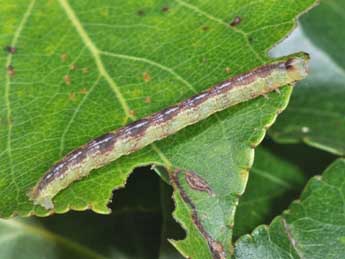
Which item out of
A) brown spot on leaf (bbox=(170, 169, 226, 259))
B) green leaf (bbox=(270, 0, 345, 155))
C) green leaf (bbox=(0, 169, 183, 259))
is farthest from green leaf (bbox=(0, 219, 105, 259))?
green leaf (bbox=(270, 0, 345, 155))

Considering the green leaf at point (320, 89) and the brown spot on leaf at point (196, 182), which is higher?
the green leaf at point (320, 89)

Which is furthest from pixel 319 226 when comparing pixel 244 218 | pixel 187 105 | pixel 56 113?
pixel 56 113

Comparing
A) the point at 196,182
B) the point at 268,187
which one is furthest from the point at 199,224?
the point at 268,187

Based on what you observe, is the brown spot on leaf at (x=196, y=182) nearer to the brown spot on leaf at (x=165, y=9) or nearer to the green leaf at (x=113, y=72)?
the green leaf at (x=113, y=72)

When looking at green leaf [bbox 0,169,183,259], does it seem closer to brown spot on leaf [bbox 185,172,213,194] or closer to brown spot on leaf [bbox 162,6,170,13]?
brown spot on leaf [bbox 185,172,213,194]

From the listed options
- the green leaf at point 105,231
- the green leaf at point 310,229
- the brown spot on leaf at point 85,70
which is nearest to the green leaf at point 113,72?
the brown spot on leaf at point 85,70

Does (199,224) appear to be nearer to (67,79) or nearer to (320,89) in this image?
(67,79)
